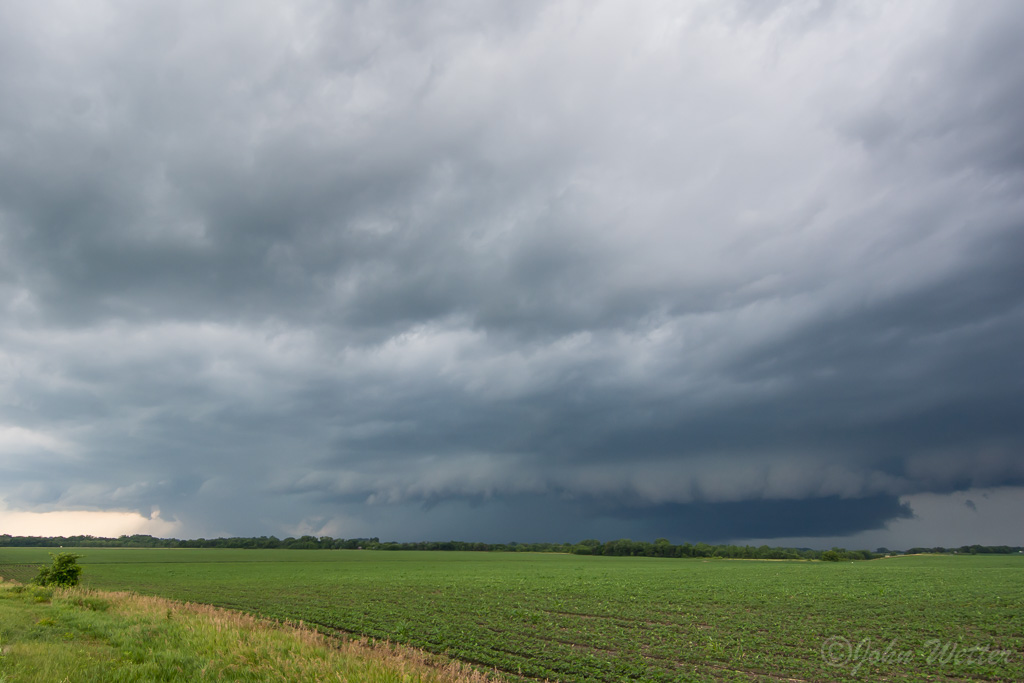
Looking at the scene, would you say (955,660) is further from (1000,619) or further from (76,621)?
(76,621)

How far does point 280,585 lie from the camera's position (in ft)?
196

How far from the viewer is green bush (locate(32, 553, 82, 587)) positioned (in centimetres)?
4125

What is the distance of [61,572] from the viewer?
1640 inches

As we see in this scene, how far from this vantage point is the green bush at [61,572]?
41250 mm

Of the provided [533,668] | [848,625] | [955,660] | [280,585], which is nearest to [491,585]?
[280,585]

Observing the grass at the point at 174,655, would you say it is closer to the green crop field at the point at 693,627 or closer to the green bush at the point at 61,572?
the green crop field at the point at 693,627

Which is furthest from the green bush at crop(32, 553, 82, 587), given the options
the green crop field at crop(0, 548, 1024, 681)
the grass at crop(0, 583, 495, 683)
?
the grass at crop(0, 583, 495, 683)

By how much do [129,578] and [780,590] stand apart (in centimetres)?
7810

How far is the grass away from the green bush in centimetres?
2031

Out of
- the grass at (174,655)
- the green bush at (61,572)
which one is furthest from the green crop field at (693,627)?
the green bush at (61,572)

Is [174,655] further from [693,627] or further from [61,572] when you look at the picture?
[61,572]

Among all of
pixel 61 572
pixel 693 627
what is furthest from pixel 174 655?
pixel 61 572

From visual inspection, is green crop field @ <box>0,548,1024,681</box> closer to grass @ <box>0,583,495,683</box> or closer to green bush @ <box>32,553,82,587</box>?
grass @ <box>0,583,495,683</box>

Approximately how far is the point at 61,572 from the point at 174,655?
120 feet
